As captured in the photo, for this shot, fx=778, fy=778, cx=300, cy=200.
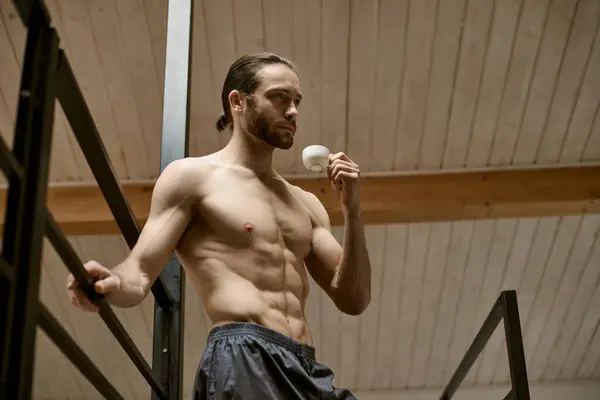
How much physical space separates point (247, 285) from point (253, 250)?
0.25ft

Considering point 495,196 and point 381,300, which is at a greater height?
point 495,196

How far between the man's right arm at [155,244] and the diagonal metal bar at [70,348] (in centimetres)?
11

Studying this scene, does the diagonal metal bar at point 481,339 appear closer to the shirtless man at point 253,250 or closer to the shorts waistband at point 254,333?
the shirtless man at point 253,250

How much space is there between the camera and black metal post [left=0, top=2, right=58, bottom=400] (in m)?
0.80

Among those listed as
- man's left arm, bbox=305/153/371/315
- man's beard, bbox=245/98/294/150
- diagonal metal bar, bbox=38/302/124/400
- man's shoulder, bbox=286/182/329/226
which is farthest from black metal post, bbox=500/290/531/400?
diagonal metal bar, bbox=38/302/124/400

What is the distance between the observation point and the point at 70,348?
99 cm

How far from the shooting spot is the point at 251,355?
4.40ft

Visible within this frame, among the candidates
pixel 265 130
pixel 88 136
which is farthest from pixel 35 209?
pixel 265 130

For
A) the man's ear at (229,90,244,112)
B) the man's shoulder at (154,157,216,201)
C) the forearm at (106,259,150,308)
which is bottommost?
the forearm at (106,259,150,308)

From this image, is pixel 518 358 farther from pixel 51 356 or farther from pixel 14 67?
pixel 51 356

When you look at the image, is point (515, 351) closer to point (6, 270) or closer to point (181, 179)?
point (181, 179)

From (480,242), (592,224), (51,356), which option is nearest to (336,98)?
(480,242)

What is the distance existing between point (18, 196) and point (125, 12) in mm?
2814

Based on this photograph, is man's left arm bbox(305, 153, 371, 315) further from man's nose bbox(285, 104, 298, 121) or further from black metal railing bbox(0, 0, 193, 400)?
black metal railing bbox(0, 0, 193, 400)
